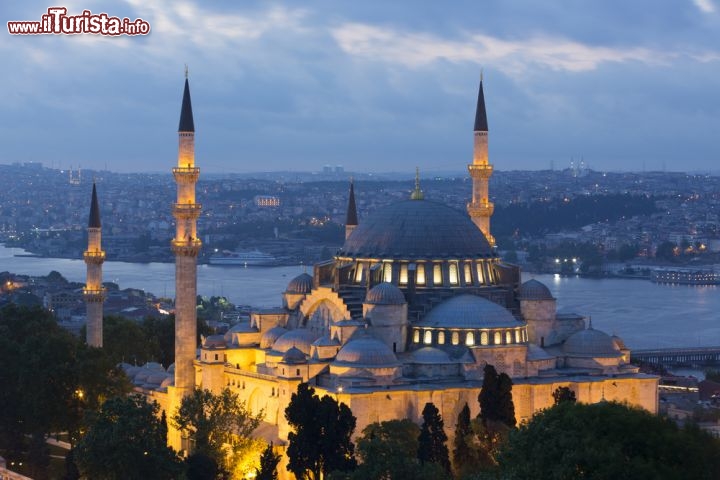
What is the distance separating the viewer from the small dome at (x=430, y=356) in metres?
31.1

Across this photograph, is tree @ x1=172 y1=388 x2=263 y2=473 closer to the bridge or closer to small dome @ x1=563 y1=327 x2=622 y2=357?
small dome @ x1=563 y1=327 x2=622 y2=357

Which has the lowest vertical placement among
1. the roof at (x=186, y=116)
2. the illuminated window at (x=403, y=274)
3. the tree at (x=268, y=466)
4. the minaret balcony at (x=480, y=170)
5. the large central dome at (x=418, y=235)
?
the tree at (x=268, y=466)

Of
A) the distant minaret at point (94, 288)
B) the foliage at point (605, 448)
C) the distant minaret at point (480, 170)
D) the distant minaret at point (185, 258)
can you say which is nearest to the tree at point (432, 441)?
the foliage at point (605, 448)

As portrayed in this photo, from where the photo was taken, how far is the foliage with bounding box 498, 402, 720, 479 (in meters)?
19.7

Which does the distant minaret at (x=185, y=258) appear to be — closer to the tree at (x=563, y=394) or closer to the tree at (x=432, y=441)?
the tree at (x=432, y=441)

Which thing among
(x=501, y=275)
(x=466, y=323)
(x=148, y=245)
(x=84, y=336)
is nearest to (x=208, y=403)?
(x=466, y=323)

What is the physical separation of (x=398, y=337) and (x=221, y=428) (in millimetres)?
4782

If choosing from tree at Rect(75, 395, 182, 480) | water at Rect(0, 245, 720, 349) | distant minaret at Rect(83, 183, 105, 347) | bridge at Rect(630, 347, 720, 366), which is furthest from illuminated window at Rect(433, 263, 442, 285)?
water at Rect(0, 245, 720, 349)

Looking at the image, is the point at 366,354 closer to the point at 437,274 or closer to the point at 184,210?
the point at 437,274

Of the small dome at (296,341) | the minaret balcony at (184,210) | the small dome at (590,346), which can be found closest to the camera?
the small dome at (296,341)

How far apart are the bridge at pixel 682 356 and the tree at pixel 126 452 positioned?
35251 mm

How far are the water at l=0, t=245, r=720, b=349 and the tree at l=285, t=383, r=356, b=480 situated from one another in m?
37.0

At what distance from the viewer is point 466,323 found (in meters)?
31.7

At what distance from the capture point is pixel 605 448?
19875 millimetres
